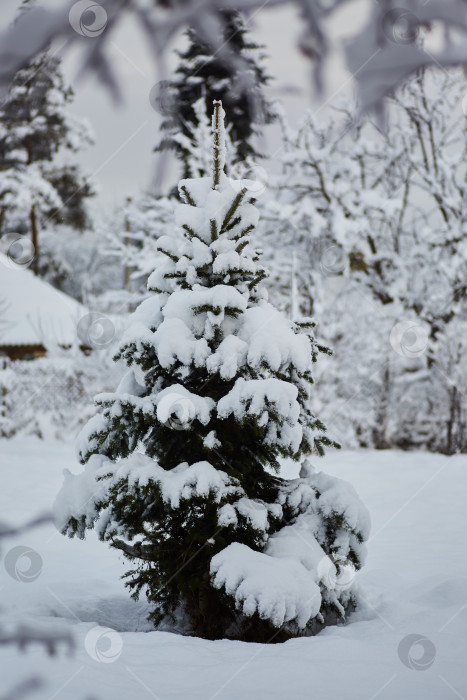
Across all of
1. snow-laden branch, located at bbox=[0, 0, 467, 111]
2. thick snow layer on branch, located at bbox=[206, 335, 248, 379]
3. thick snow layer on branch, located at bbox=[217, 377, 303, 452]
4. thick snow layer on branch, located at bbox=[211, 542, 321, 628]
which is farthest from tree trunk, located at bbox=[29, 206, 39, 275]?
snow-laden branch, located at bbox=[0, 0, 467, 111]

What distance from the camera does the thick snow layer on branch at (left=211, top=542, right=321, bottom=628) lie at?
328 centimetres

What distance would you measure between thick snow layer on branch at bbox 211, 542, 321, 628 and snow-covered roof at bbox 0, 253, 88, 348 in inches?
552

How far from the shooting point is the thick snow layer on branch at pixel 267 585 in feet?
10.8

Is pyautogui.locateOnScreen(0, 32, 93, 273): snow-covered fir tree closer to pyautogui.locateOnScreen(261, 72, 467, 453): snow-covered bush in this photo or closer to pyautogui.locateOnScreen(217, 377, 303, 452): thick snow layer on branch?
pyautogui.locateOnScreen(261, 72, 467, 453): snow-covered bush

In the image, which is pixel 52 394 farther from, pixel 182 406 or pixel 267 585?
pixel 267 585

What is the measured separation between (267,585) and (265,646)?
414 mm

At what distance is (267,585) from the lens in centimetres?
333

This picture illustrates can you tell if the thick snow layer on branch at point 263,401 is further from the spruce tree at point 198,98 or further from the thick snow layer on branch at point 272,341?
the spruce tree at point 198,98

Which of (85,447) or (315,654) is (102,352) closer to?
(85,447)

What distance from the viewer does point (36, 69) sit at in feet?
4.32

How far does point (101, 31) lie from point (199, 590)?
335cm

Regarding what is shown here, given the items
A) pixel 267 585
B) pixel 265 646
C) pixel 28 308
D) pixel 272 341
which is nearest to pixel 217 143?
pixel 272 341

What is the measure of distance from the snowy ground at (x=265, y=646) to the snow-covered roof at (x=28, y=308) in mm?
12221

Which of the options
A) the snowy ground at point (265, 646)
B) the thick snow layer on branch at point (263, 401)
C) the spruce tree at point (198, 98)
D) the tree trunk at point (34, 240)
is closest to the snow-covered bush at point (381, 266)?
the spruce tree at point (198, 98)
